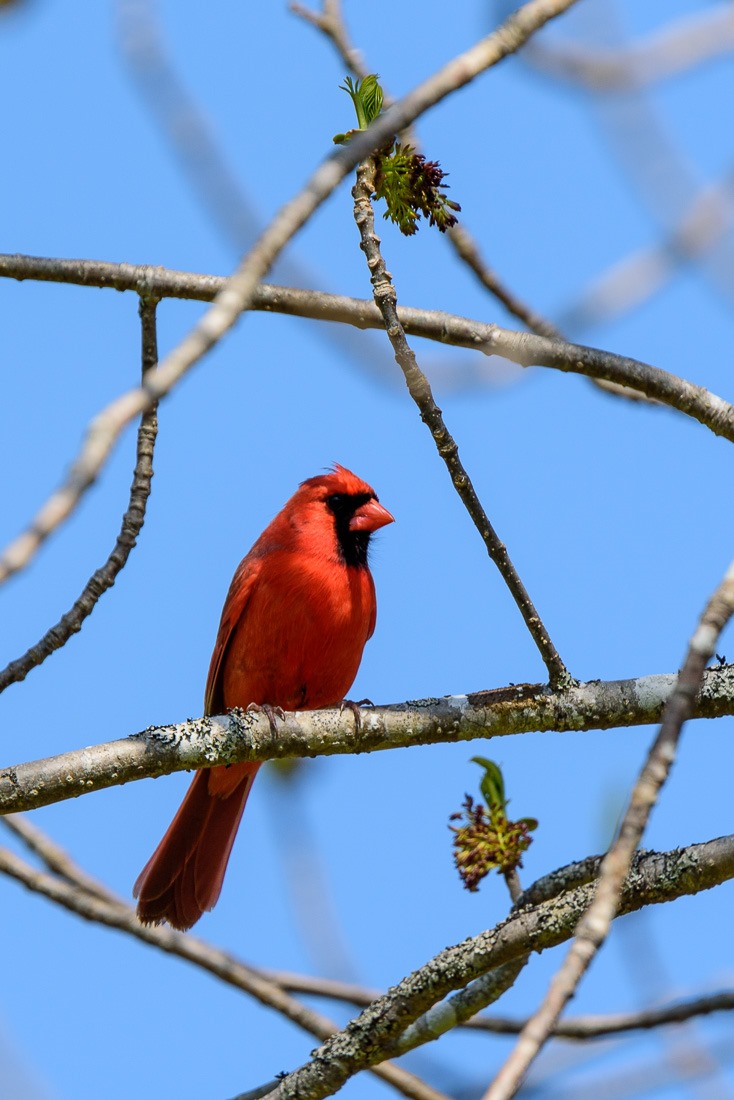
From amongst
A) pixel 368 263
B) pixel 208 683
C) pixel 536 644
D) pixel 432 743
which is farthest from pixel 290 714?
pixel 208 683

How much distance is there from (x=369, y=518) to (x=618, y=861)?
342 centimetres

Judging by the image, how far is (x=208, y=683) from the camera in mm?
4812

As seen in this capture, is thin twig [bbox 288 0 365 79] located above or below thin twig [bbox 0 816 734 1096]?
above

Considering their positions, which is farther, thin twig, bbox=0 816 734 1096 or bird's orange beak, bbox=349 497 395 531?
bird's orange beak, bbox=349 497 395 531

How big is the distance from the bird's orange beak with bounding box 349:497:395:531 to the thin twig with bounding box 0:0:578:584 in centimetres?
307

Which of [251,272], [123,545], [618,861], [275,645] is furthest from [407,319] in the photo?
[618,861]

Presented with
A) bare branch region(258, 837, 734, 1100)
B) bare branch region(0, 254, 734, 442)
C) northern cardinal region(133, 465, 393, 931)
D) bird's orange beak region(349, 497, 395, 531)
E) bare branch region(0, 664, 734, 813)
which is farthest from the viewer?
bird's orange beak region(349, 497, 395, 531)

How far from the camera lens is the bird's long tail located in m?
4.53

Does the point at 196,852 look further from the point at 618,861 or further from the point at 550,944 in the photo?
the point at 618,861

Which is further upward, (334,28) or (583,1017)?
(334,28)

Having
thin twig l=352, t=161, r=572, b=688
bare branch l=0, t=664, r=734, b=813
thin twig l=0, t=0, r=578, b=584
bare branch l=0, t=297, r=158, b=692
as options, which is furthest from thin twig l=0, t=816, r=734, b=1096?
thin twig l=0, t=0, r=578, b=584

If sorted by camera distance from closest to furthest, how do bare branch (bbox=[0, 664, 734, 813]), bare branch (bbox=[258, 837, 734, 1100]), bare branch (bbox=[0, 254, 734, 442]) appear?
bare branch (bbox=[258, 837, 734, 1100])
bare branch (bbox=[0, 664, 734, 813])
bare branch (bbox=[0, 254, 734, 442])

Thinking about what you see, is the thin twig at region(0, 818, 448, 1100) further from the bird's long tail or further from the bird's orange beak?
the bird's orange beak

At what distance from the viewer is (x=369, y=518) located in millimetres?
4863
